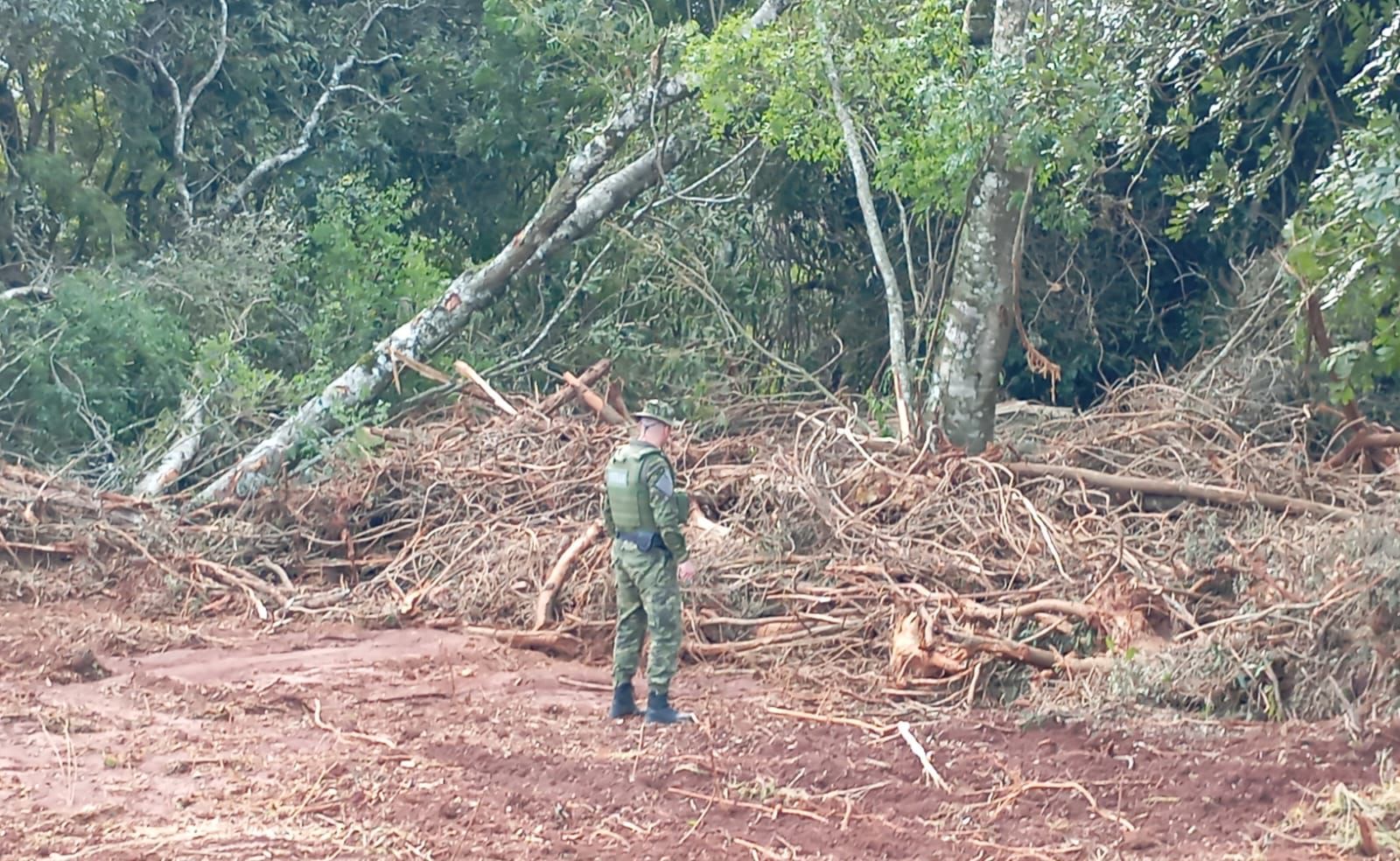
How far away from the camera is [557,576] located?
9.33 meters

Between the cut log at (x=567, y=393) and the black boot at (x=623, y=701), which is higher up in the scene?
the cut log at (x=567, y=393)

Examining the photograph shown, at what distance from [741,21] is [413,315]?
195 inches

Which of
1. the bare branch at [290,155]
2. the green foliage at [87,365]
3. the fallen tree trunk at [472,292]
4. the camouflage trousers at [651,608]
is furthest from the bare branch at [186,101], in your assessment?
the camouflage trousers at [651,608]

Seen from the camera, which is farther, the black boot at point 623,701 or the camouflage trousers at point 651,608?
the black boot at point 623,701


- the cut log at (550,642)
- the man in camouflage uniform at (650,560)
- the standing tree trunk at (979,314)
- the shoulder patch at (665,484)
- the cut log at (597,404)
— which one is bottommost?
the cut log at (550,642)

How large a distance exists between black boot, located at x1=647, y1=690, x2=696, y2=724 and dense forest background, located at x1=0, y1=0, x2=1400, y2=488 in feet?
11.9

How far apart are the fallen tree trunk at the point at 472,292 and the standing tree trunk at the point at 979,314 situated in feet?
12.2

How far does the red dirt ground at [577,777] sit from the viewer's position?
16.9 ft

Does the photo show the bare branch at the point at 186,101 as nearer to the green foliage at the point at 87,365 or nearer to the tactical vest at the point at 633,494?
the green foliage at the point at 87,365

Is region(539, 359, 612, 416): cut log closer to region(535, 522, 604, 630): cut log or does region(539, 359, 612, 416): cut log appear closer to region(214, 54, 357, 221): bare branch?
region(535, 522, 604, 630): cut log

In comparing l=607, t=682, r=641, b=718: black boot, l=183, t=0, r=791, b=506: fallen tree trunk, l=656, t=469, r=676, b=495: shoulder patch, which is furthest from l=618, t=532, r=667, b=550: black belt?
l=183, t=0, r=791, b=506: fallen tree trunk

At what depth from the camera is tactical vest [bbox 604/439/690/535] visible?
710 centimetres

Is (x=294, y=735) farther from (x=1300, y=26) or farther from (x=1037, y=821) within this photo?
(x=1300, y=26)

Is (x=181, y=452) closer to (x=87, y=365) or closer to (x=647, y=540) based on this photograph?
(x=87, y=365)
